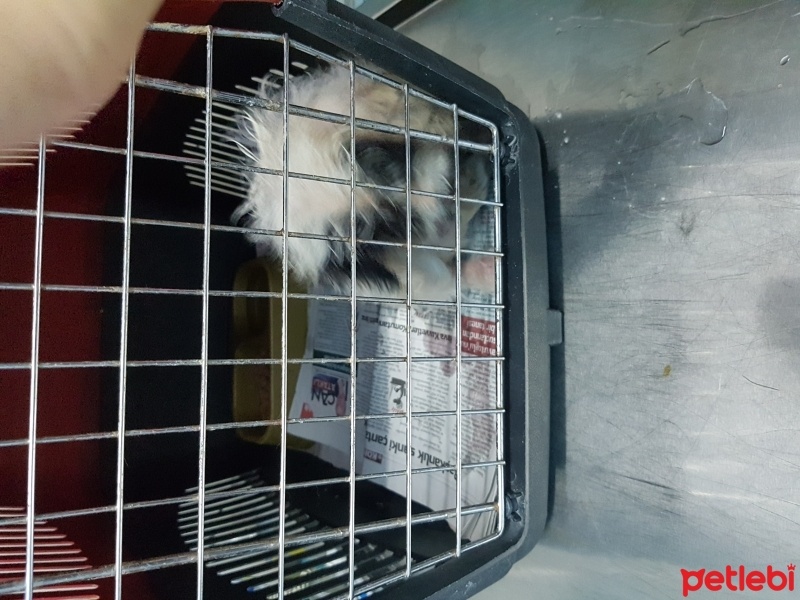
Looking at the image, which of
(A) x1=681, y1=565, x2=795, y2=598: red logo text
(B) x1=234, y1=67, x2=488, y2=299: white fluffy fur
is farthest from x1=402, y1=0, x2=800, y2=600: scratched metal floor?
(B) x1=234, y1=67, x2=488, y2=299: white fluffy fur

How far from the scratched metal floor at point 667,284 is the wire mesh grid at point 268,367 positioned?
0.09m

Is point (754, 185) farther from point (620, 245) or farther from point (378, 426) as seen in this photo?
point (378, 426)

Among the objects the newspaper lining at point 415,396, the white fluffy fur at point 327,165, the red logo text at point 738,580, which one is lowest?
the red logo text at point 738,580

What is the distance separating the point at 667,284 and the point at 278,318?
527 millimetres

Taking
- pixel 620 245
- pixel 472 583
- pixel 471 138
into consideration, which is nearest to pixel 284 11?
pixel 471 138

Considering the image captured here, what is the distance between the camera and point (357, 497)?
0.73 metres

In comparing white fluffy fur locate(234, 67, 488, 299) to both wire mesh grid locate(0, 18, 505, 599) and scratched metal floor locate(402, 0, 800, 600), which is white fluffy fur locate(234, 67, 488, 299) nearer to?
wire mesh grid locate(0, 18, 505, 599)

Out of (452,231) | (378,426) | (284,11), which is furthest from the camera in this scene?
(378,426)

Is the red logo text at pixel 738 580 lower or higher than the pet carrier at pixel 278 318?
lower

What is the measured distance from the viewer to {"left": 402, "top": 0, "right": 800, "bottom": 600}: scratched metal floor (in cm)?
48

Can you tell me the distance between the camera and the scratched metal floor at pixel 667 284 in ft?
1.58

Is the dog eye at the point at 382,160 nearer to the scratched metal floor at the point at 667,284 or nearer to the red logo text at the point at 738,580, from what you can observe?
the scratched metal floor at the point at 667,284

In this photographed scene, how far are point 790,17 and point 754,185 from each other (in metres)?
0.14

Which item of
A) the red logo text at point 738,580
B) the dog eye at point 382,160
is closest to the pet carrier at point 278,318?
the dog eye at point 382,160
